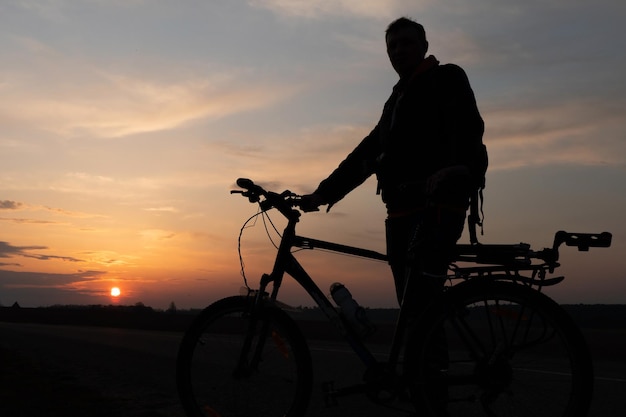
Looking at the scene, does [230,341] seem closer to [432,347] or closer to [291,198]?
[291,198]

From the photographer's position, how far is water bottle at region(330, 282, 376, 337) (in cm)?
442

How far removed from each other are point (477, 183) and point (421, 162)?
366mm

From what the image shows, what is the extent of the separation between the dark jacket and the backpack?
0.05m

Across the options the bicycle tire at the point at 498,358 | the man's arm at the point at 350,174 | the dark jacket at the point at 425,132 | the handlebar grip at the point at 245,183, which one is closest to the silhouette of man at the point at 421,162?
the dark jacket at the point at 425,132

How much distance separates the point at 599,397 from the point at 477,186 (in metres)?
3.78

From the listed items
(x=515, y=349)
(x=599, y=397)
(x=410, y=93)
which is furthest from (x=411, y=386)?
(x=599, y=397)

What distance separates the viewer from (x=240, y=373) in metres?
4.64

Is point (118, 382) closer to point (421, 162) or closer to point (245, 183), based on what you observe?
point (245, 183)

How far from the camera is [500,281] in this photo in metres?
3.82

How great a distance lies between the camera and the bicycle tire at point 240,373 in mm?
4414

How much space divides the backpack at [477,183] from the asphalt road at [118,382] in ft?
7.16

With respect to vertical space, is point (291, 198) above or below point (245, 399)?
above

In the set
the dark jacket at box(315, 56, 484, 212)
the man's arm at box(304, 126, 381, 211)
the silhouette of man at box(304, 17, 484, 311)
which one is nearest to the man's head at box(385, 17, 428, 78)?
the silhouette of man at box(304, 17, 484, 311)

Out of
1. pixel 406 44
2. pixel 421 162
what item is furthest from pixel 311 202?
→ pixel 406 44
